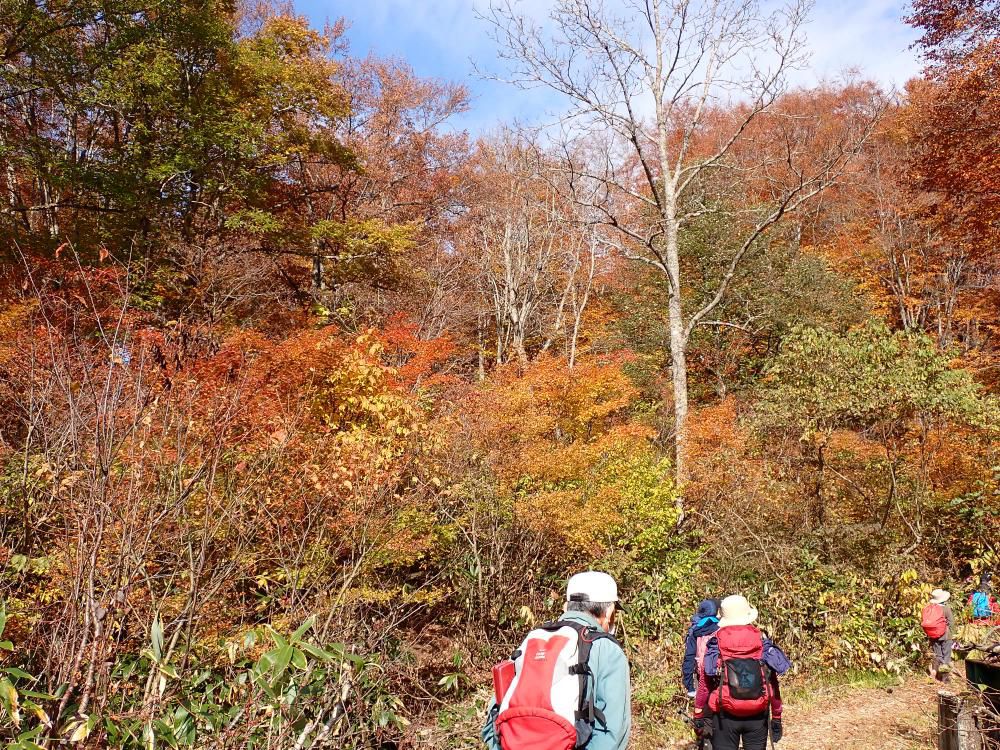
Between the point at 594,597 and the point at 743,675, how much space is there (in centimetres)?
154

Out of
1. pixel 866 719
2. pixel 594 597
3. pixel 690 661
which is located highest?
pixel 594 597

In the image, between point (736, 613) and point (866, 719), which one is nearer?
point (736, 613)

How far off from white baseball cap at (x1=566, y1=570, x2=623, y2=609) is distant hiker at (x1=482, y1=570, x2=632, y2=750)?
10cm

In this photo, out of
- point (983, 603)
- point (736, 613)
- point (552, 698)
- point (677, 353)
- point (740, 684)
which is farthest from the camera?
point (677, 353)

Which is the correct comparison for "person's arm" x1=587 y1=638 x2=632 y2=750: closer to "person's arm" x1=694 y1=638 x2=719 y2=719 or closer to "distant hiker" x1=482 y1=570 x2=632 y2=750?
"distant hiker" x1=482 y1=570 x2=632 y2=750

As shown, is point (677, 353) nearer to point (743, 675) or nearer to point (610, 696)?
point (743, 675)

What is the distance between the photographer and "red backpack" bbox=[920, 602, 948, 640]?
7195 millimetres

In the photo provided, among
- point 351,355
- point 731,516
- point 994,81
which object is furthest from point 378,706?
point 994,81

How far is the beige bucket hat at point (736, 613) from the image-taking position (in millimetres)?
3580

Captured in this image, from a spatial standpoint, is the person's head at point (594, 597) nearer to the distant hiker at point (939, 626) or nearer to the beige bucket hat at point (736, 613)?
the beige bucket hat at point (736, 613)

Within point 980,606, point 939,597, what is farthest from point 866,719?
point 980,606

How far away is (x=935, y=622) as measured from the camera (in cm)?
721

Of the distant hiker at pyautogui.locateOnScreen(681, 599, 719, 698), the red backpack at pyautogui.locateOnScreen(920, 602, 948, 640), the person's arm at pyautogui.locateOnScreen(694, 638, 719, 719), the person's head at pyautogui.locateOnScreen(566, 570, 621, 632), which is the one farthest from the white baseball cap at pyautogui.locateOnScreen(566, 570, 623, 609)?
the red backpack at pyautogui.locateOnScreen(920, 602, 948, 640)

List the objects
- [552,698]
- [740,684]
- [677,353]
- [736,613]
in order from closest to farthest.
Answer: [552,698]
[740,684]
[736,613]
[677,353]
